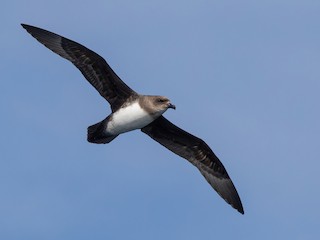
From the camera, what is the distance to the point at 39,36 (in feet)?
69.7

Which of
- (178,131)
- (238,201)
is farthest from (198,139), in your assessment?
(238,201)

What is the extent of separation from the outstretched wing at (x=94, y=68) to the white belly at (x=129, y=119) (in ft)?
1.15

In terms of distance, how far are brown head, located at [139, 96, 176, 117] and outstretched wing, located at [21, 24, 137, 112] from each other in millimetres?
519

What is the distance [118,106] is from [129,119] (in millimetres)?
566

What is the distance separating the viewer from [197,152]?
891 inches

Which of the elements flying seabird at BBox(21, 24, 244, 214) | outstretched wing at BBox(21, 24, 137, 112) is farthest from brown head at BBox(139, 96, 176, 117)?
outstretched wing at BBox(21, 24, 137, 112)

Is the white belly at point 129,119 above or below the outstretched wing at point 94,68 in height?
below

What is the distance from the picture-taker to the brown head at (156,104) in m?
20.4

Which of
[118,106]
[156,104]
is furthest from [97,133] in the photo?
[156,104]

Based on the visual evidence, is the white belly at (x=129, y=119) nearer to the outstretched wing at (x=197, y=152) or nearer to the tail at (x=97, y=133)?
the tail at (x=97, y=133)

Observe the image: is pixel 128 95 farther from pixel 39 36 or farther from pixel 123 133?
pixel 39 36

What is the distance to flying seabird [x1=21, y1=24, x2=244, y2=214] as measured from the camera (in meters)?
20.5

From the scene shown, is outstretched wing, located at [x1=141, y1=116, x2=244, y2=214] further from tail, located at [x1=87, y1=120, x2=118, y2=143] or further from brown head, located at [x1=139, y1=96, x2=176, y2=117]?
tail, located at [x1=87, y1=120, x2=118, y2=143]

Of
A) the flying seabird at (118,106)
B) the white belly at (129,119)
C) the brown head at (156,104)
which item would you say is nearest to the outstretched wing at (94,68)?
the flying seabird at (118,106)
